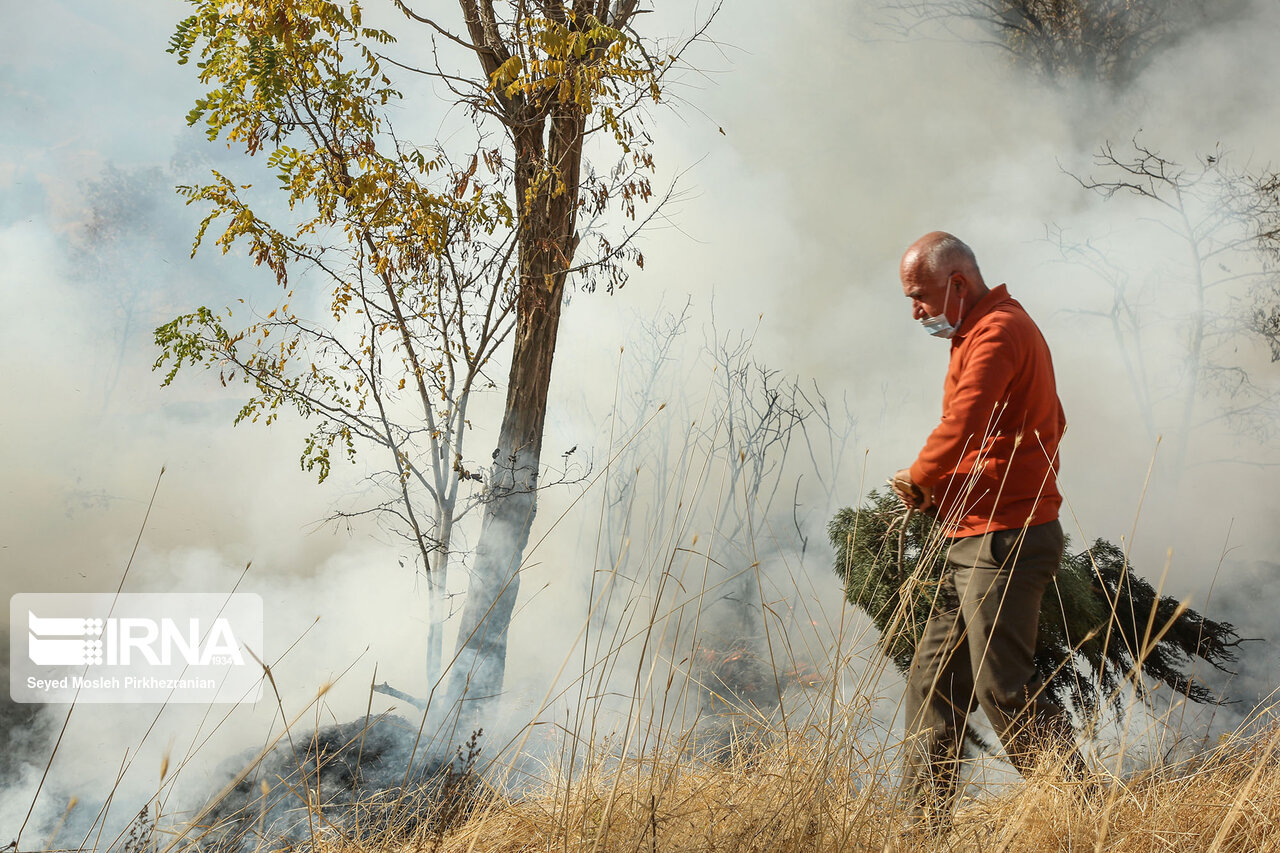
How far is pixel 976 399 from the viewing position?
1732 mm

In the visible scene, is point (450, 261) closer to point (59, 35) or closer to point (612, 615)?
point (612, 615)

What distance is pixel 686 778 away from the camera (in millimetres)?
1771

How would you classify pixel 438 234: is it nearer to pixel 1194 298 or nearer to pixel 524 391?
pixel 524 391

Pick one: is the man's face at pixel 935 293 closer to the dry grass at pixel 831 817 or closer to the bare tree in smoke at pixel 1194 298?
the dry grass at pixel 831 817

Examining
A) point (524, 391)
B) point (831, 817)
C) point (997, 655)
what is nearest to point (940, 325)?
point (997, 655)

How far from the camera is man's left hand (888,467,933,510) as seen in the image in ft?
6.00

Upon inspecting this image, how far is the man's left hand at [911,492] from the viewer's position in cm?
183

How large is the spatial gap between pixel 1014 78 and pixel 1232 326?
1.41 m

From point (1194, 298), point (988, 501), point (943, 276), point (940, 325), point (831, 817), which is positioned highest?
point (1194, 298)

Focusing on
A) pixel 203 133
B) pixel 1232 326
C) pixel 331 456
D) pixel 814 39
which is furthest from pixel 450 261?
pixel 1232 326

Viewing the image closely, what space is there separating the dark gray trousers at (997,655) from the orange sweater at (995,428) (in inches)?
2.2

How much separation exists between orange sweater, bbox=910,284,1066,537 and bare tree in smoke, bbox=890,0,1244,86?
2.54m

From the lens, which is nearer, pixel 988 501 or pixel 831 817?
pixel 831 817

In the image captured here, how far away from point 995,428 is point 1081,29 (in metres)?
3.01
